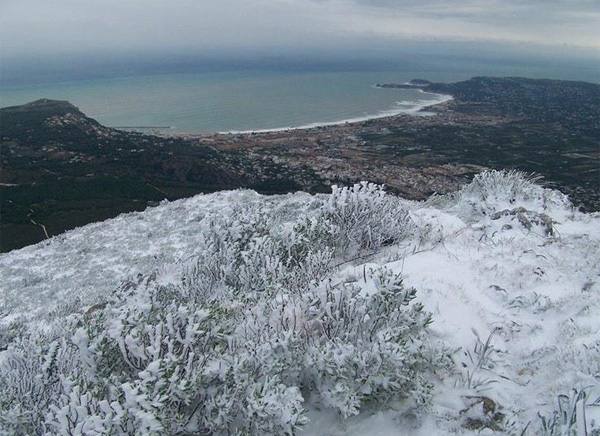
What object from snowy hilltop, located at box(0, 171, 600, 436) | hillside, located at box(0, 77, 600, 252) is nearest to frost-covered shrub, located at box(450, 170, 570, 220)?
snowy hilltop, located at box(0, 171, 600, 436)

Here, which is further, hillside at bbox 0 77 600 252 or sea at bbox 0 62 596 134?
sea at bbox 0 62 596 134

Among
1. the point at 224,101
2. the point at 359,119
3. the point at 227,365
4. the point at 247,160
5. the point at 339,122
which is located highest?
the point at 224,101

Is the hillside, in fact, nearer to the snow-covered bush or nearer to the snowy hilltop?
the snowy hilltop

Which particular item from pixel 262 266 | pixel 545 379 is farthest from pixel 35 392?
pixel 545 379

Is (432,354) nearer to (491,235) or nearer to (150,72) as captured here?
(491,235)

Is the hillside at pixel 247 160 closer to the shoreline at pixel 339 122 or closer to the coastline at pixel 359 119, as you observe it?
the shoreline at pixel 339 122

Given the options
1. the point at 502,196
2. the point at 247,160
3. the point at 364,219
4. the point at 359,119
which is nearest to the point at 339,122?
the point at 359,119

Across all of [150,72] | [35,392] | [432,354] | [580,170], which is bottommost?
[580,170]

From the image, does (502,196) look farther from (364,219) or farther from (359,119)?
(359,119)
